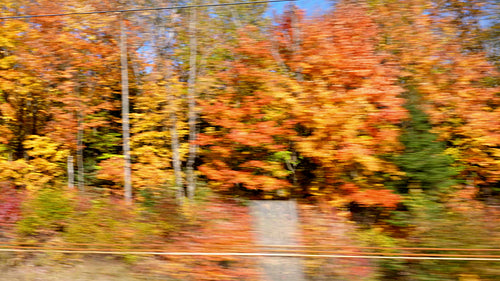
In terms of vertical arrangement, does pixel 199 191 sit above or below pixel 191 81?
below

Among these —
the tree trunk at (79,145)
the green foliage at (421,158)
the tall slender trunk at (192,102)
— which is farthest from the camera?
the tree trunk at (79,145)

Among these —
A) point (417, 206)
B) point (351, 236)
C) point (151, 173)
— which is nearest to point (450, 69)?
point (417, 206)

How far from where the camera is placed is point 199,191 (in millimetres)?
7719

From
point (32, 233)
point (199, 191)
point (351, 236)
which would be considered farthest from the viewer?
point (199, 191)

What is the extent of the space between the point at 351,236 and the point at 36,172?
24.7ft

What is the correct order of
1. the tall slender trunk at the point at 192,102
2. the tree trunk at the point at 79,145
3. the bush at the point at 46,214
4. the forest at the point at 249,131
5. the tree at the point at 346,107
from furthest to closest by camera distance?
the tree trunk at the point at 79,145 → the tall slender trunk at the point at 192,102 → the tree at the point at 346,107 → the bush at the point at 46,214 → the forest at the point at 249,131

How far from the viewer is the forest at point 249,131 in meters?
5.36

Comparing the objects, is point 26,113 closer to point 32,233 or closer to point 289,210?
point 32,233

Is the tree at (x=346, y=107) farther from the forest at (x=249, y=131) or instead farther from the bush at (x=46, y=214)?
the bush at (x=46, y=214)

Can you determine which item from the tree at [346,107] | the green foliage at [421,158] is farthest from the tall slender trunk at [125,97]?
the green foliage at [421,158]

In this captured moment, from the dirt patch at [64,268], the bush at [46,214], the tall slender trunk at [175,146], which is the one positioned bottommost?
the dirt patch at [64,268]

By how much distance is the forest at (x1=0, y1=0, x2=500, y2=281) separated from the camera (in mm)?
5355

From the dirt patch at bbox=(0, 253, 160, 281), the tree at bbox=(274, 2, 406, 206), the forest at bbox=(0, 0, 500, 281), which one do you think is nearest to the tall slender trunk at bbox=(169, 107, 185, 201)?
the forest at bbox=(0, 0, 500, 281)

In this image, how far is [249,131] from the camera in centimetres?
755
